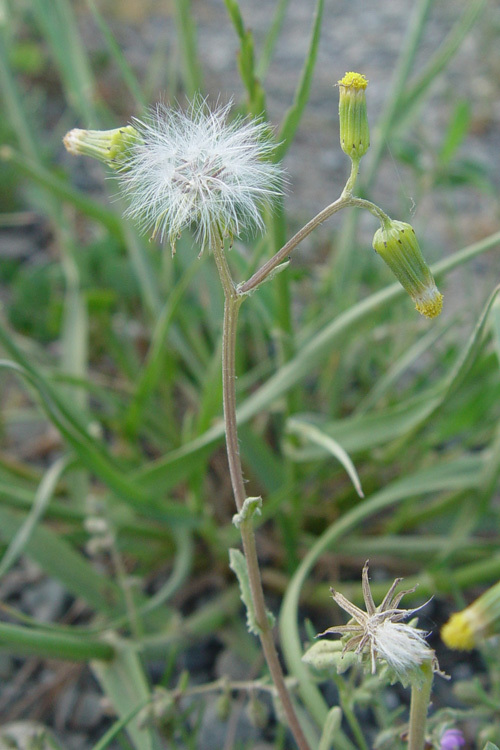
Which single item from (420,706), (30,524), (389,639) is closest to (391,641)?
A: (389,639)

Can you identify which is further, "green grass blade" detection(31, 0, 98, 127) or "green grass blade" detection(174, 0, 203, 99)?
"green grass blade" detection(31, 0, 98, 127)

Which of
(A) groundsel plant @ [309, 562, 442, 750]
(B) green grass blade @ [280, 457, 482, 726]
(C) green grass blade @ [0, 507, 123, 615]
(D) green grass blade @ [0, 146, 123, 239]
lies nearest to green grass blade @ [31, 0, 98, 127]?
(D) green grass blade @ [0, 146, 123, 239]

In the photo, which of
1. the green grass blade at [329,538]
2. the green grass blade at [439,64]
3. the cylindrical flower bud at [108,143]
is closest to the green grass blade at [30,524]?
the green grass blade at [329,538]

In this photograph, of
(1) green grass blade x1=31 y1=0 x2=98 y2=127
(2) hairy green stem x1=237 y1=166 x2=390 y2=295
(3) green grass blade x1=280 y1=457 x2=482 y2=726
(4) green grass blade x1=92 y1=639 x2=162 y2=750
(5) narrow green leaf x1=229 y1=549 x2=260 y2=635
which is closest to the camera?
(2) hairy green stem x1=237 y1=166 x2=390 y2=295

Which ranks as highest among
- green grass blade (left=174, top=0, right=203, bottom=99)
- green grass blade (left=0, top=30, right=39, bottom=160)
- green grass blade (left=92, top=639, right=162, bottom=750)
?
green grass blade (left=0, top=30, right=39, bottom=160)

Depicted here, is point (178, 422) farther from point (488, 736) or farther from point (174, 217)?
point (174, 217)

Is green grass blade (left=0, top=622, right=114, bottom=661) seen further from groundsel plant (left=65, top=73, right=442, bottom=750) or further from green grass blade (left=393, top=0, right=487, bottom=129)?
green grass blade (left=393, top=0, right=487, bottom=129)
